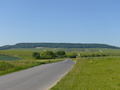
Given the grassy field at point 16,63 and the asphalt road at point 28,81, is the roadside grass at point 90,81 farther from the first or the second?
the grassy field at point 16,63

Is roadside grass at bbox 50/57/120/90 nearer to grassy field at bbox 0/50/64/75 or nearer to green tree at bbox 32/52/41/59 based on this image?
grassy field at bbox 0/50/64/75

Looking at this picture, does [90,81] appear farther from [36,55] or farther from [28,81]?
[36,55]

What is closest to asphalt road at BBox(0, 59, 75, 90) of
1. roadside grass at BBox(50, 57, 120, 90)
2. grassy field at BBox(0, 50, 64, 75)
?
roadside grass at BBox(50, 57, 120, 90)

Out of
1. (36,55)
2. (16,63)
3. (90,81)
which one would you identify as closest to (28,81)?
(90,81)

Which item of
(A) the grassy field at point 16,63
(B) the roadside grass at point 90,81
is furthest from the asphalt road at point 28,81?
(A) the grassy field at point 16,63

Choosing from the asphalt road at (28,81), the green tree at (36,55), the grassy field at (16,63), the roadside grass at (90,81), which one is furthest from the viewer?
the green tree at (36,55)

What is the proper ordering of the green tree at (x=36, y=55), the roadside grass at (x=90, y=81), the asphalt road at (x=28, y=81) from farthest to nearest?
1. the green tree at (x=36, y=55)
2. the asphalt road at (x=28, y=81)
3. the roadside grass at (x=90, y=81)

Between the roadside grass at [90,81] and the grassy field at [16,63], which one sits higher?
the roadside grass at [90,81]

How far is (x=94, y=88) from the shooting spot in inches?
535

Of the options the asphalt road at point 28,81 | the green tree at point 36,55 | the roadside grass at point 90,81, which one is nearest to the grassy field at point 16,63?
the asphalt road at point 28,81

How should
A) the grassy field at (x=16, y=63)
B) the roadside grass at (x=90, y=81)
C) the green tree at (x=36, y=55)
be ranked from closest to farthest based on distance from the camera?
the roadside grass at (x=90, y=81) → the grassy field at (x=16, y=63) → the green tree at (x=36, y=55)

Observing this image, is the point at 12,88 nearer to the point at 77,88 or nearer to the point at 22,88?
the point at 22,88

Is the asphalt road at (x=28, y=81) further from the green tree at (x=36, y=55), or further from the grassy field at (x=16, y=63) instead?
the green tree at (x=36, y=55)

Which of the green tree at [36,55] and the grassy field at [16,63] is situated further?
the green tree at [36,55]
